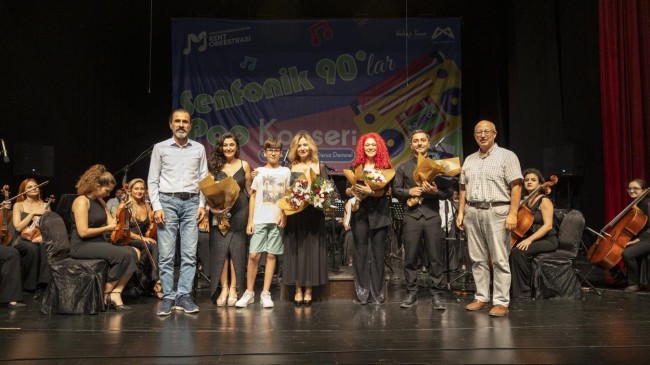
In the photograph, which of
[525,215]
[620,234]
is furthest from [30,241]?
[620,234]

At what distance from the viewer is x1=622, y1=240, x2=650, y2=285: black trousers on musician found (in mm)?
5523

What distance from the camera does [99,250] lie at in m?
4.69

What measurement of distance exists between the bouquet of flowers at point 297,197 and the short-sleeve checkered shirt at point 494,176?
4.64ft

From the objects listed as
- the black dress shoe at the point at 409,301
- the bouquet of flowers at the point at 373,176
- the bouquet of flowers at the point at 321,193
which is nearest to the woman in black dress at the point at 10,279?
the bouquet of flowers at the point at 321,193

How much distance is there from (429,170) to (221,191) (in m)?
1.80

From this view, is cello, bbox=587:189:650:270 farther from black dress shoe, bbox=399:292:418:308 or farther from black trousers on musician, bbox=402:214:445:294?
black dress shoe, bbox=399:292:418:308

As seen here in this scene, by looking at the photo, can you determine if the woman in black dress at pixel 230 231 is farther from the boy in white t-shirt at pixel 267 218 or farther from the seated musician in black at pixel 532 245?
the seated musician in black at pixel 532 245

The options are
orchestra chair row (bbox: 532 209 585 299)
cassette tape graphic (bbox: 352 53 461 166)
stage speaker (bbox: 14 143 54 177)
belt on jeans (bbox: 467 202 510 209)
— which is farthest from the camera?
cassette tape graphic (bbox: 352 53 461 166)

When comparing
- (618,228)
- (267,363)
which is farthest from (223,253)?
(618,228)

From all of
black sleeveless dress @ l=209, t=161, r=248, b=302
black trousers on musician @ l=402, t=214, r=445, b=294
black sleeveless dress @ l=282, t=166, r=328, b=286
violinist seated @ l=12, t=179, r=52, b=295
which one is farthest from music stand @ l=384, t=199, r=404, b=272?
violinist seated @ l=12, t=179, r=52, b=295

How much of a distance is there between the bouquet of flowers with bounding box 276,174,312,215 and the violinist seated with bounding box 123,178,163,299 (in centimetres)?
170

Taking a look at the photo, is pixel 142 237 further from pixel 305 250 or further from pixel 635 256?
pixel 635 256

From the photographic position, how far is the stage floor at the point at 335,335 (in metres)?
3.07

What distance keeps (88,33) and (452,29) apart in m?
6.44
